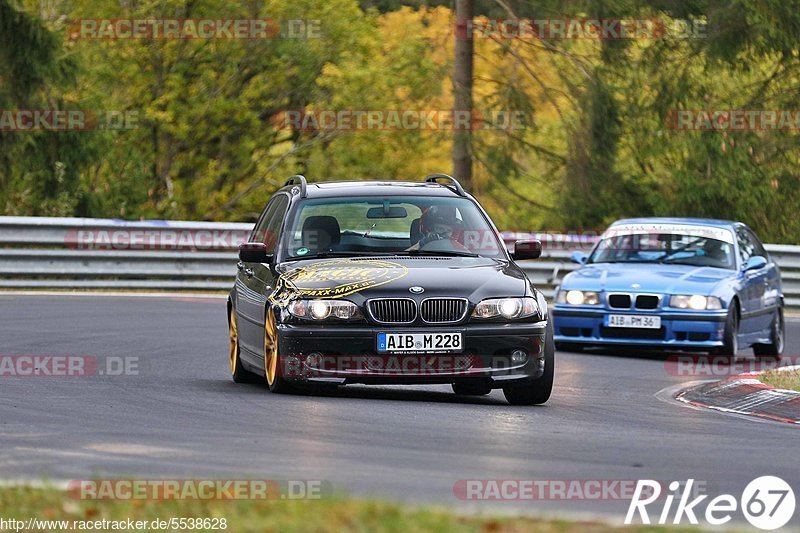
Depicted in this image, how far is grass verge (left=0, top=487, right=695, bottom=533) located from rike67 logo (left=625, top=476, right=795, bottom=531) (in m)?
0.45

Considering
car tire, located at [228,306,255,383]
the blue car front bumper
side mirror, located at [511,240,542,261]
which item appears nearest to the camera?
side mirror, located at [511,240,542,261]

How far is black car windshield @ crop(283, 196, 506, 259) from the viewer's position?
42.2 ft

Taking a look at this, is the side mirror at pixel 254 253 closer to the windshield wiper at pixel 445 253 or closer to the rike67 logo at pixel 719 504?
the windshield wiper at pixel 445 253

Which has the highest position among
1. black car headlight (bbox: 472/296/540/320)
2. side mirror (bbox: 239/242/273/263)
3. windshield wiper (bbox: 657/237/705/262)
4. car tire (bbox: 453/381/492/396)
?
side mirror (bbox: 239/242/273/263)

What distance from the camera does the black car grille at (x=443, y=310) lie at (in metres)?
11.8

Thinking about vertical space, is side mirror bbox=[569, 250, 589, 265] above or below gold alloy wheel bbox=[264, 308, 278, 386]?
below

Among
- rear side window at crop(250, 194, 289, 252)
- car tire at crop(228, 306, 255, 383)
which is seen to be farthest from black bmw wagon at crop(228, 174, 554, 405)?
car tire at crop(228, 306, 255, 383)

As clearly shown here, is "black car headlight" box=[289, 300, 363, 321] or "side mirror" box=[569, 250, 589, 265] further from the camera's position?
"side mirror" box=[569, 250, 589, 265]

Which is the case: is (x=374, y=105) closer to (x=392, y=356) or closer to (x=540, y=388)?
(x=540, y=388)

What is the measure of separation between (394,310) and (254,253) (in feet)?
5.55

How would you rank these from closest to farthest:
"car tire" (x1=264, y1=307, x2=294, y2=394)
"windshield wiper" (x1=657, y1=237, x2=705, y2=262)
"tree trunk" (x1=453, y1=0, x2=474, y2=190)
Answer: "car tire" (x1=264, y1=307, x2=294, y2=394)
"windshield wiper" (x1=657, y1=237, x2=705, y2=262)
"tree trunk" (x1=453, y1=0, x2=474, y2=190)

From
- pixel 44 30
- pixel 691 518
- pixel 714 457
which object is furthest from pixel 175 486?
pixel 44 30

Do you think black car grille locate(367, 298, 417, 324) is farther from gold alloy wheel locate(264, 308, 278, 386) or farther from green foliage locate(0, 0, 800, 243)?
green foliage locate(0, 0, 800, 243)

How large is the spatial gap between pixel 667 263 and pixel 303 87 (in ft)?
83.3
